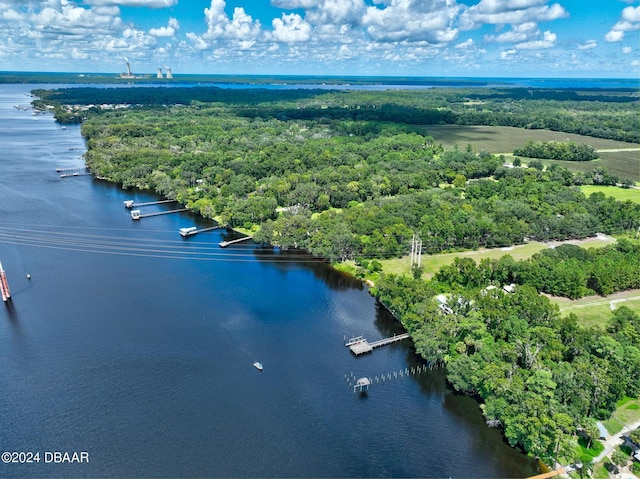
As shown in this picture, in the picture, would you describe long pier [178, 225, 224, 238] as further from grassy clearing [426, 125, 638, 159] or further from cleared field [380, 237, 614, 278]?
grassy clearing [426, 125, 638, 159]

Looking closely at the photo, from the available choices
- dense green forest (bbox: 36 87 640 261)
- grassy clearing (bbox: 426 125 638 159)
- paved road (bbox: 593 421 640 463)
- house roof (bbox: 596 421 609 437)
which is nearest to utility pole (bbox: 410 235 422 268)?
dense green forest (bbox: 36 87 640 261)

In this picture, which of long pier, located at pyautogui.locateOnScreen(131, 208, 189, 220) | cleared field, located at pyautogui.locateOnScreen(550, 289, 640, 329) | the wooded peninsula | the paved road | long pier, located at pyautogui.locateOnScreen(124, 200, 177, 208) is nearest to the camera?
the paved road

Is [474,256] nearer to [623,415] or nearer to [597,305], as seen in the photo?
[597,305]

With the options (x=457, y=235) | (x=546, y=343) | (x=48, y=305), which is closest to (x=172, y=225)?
(x=48, y=305)

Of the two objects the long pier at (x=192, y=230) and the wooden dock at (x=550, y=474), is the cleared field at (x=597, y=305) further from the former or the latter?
the long pier at (x=192, y=230)

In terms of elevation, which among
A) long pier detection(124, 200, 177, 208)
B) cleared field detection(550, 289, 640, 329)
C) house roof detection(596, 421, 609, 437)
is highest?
house roof detection(596, 421, 609, 437)

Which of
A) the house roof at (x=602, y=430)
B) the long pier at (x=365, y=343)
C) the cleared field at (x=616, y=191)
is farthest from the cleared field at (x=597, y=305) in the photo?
the cleared field at (x=616, y=191)
